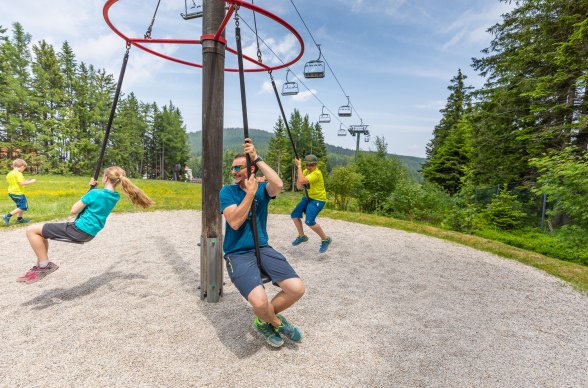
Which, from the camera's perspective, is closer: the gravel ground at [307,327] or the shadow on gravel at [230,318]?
the gravel ground at [307,327]

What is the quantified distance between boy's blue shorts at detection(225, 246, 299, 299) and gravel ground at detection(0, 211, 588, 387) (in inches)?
29.0

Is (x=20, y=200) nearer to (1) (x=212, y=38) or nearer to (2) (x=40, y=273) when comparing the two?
(2) (x=40, y=273)

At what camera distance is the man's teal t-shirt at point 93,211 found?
3.65 meters

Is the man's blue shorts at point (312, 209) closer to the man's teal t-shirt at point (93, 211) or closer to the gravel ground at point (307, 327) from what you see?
the gravel ground at point (307, 327)

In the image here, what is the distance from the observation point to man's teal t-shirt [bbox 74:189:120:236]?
12.0ft

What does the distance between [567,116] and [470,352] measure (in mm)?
14206

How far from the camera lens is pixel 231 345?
2.94m

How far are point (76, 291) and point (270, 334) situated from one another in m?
3.10

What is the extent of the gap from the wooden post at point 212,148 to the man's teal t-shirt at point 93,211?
4.17 feet

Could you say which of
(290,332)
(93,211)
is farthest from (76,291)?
(290,332)

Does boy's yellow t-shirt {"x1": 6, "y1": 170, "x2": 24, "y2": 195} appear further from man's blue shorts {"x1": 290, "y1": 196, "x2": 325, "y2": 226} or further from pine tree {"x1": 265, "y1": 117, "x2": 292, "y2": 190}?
pine tree {"x1": 265, "y1": 117, "x2": 292, "y2": 190}

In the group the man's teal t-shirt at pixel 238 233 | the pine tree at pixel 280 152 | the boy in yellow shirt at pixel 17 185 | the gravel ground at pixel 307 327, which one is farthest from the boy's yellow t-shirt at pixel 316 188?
the pine tree at pixel 280 152

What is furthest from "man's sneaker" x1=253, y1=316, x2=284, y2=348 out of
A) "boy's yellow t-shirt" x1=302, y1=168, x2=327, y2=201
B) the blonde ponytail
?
"boy's yellow t-shirt" x1=302, y1=168, x2=327, y2=201

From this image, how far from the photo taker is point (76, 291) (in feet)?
13.5
